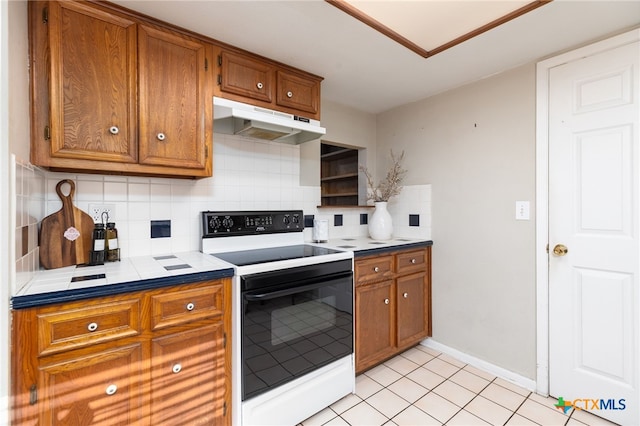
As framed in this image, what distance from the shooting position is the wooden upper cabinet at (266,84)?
69.7 inches

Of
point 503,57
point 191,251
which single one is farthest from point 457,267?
point 191,251

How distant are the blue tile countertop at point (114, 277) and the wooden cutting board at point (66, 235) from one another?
0.20ft

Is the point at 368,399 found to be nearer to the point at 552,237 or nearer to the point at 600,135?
the point at 552,237

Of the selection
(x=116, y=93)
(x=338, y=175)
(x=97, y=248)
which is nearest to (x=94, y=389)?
(x=97, y=248)

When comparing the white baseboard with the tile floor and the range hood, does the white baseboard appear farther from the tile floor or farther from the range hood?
the range hood

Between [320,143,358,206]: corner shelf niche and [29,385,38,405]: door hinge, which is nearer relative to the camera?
[29,385,38,405]: door hinge

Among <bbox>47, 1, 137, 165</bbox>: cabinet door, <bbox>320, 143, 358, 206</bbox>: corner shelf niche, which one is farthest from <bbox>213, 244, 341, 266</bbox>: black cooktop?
<bbox>320, 143, 358, 206</bbox>: corner shelf niche

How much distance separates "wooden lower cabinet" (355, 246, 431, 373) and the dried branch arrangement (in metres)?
0.60

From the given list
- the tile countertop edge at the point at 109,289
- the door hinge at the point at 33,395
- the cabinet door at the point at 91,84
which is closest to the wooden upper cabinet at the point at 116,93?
the cabinet door at the point at 91,84

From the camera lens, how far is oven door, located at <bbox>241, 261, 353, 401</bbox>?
57.4 inches

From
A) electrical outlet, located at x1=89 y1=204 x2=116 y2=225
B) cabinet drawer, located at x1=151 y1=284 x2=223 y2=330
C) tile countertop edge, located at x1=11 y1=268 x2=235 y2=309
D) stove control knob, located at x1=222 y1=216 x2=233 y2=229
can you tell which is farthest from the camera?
stove control knob, located at x1=222 y1=216 x2=233 y2=229

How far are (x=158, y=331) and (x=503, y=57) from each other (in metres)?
2.54

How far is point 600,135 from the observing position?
1.71 metres

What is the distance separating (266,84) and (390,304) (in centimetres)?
179
